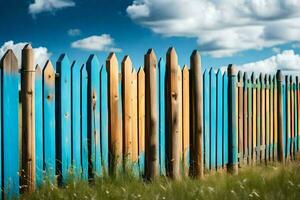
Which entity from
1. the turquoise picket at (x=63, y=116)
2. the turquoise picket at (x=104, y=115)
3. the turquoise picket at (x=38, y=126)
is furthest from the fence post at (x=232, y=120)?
the turquoise picket at (x=38, y=126)

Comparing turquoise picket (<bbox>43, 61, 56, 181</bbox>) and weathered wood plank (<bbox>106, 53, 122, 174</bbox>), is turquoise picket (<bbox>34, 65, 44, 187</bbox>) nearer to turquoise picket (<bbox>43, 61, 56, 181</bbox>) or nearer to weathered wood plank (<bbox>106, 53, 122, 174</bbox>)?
turquoise picket (<bbox>43, 61, 56, 181</bbox>)

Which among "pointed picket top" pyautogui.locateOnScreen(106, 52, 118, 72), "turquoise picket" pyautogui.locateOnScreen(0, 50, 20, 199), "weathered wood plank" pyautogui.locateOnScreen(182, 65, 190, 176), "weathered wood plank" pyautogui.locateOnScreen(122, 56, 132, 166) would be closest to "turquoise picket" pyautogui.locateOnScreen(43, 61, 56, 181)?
"turquoise picket" pyautogui.locateOnScreen(0, 50, 20, 199)

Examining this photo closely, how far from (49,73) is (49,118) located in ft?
1.69

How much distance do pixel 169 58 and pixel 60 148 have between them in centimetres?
218

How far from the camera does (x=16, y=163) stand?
5594 mm

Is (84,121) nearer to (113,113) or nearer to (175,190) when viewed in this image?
(113,113)

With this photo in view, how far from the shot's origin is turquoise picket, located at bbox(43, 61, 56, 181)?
5.79 m

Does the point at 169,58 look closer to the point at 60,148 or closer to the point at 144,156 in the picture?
the point at 144,156

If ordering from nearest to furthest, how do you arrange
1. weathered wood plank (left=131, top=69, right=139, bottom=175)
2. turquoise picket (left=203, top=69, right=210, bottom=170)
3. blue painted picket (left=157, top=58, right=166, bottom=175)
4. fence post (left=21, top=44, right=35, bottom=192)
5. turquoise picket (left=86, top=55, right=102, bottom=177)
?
fence post (left=21, top=44, right=35, bottom=192), turquoise picket (left=86, top=55, right=102, bottom=177), weathered wood plank (left=131, top=69, right=139, bottom=175), blue painted picket (left=157, top=58, right=166, bottom=175), turquoise picket (left=203, top=69, right=210, bottom=170)

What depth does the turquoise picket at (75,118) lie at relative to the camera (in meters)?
6.04

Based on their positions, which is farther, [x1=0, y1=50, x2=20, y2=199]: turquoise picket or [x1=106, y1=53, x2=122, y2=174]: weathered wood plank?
[x1=106, y1=53, x2=122, y2=174]: weathered wood plank

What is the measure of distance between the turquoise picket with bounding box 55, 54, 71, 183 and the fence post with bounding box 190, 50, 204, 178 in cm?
241

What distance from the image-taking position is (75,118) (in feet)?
20.0

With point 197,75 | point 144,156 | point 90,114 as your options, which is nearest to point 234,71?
point 197,75
